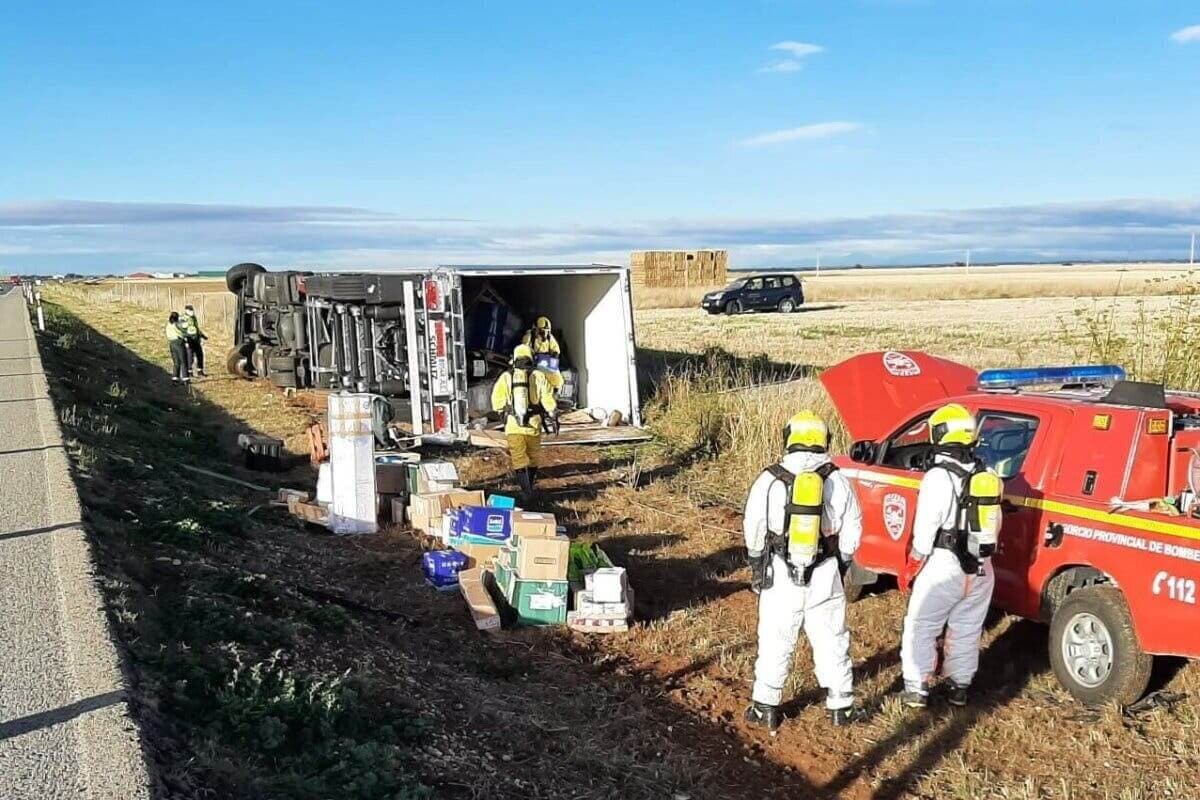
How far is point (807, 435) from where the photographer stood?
5.69 meters

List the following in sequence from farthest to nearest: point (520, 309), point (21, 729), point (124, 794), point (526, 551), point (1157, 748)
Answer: point (520, 309) < point (526, 551) < point (1157, 748) < point (21, 729) < point (124, 794)

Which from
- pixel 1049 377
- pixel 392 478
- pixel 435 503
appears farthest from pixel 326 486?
pixel 1049 377

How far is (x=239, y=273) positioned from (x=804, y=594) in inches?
727

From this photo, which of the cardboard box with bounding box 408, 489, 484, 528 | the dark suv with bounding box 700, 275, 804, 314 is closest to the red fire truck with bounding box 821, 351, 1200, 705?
the cardboard box with bounding box 408, 489, 484, 528

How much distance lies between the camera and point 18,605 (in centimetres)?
569

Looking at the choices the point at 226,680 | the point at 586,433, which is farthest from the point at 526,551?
the point at 586,433

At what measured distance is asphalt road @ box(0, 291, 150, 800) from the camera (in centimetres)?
384

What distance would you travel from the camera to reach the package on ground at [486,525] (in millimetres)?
8305

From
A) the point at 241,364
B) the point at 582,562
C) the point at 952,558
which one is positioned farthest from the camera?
the point at 241,364

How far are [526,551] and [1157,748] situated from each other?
3891 mm

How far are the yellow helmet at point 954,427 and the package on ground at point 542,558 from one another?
2.59 meters

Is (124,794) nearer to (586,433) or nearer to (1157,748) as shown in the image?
(1157,748)

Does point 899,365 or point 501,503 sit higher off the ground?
point 899,365

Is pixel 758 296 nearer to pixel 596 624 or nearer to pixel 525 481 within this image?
pixel 525 481
